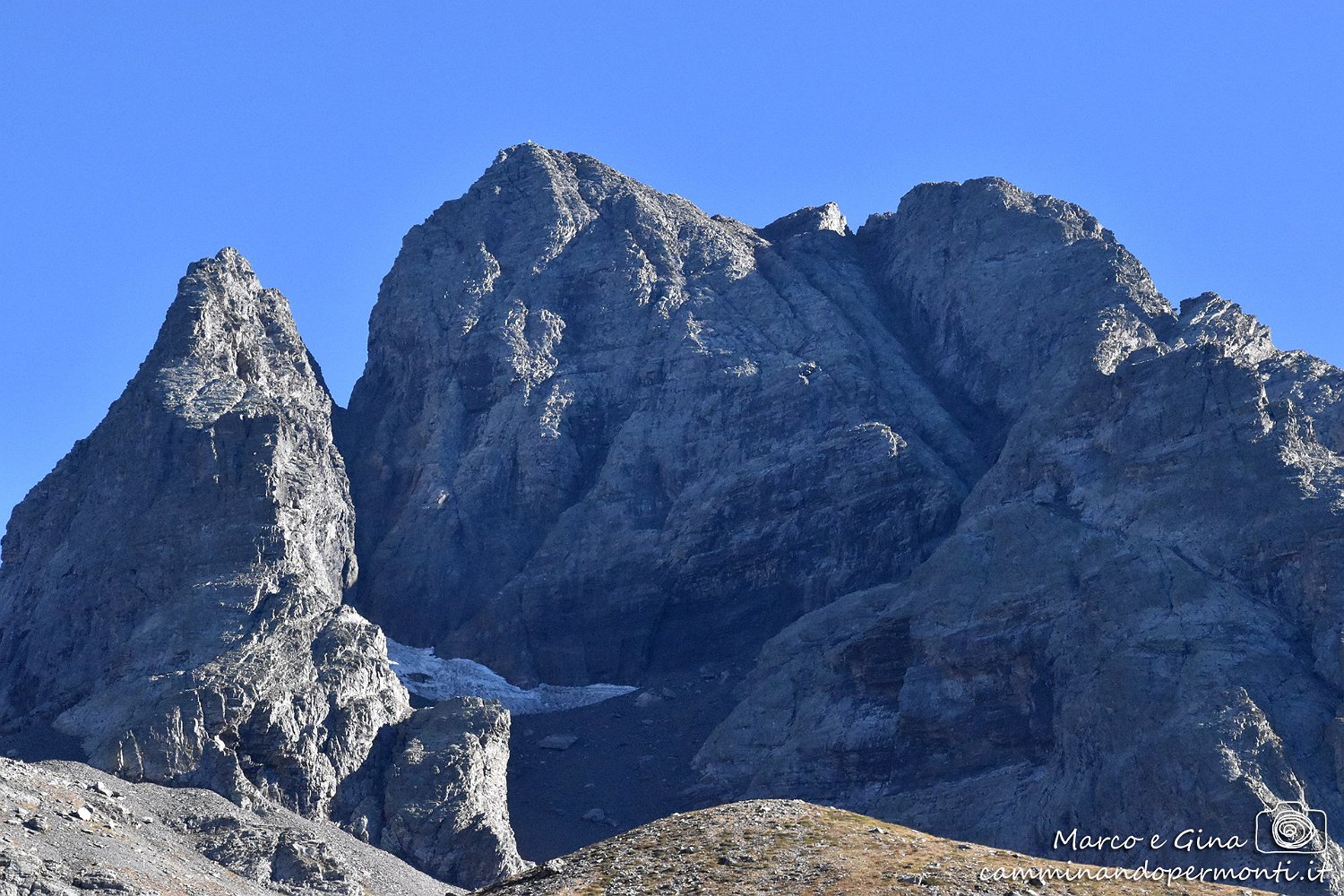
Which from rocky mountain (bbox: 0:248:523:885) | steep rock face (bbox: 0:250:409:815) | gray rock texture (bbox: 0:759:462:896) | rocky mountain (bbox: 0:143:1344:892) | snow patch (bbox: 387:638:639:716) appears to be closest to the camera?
gray rock texture (bbox: 0:759:462:896)

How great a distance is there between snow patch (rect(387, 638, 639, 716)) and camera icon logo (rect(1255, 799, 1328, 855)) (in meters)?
75.3

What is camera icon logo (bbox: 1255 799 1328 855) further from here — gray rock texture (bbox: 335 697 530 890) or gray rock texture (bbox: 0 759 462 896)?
gray rock texture (bbox: 0 759 462 896)

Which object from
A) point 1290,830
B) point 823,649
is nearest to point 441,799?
point 823,649

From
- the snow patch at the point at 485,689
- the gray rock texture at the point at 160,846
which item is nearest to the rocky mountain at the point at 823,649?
the snow patch at the point at 485,689

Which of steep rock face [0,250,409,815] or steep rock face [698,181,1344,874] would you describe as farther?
steep rock face [0,250,409,815]

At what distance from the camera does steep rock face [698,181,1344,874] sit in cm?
14588

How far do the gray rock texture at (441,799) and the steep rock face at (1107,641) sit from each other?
24.0 meters

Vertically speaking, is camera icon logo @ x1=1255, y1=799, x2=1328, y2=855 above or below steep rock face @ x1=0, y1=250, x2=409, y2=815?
below

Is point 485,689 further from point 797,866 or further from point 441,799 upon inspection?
point 797,866

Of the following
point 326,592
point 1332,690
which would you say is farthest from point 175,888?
point 1332,690

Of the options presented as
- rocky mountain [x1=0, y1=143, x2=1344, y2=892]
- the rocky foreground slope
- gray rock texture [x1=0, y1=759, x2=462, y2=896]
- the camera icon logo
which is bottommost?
the rocky foreground slope

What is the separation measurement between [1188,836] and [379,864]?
5593cm

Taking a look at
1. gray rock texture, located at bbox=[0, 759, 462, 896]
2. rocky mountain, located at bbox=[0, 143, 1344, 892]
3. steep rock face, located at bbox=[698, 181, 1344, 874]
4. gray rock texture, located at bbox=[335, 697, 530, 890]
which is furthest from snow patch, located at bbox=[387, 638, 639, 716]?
gray rock texture, located at bbox=[0, 759, 462, 896]

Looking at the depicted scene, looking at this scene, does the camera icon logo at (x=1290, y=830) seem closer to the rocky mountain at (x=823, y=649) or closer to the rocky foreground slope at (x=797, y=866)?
the rocky mountain at (x=823, y=649)
